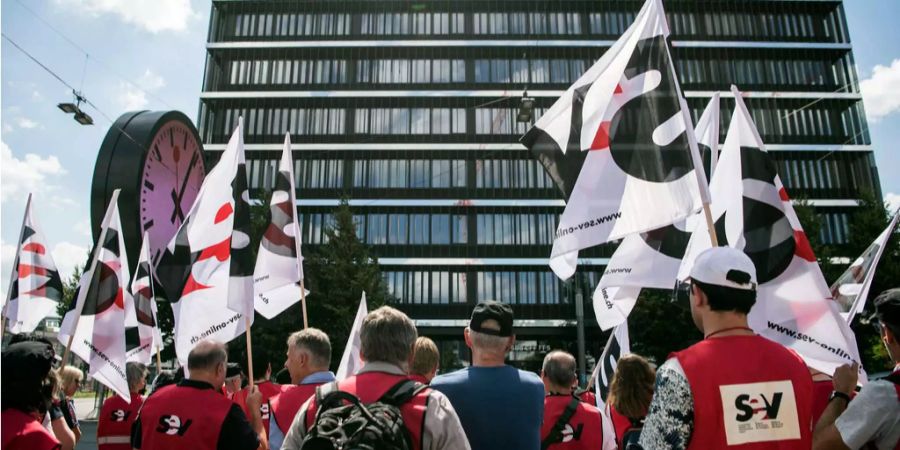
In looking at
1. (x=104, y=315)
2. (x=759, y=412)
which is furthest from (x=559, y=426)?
(x=104, y=315)

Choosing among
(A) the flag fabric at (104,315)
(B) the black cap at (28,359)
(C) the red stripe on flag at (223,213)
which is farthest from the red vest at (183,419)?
(C) the red stripe on flag at (223,213)

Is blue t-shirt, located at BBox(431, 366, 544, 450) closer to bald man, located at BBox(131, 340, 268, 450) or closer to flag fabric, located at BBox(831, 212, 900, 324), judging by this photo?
bald man, located at BBox(131, 340, 268, 450)

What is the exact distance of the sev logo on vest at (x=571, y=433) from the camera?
352 centimetres

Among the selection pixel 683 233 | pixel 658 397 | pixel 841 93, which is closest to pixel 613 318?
pixel 683 233

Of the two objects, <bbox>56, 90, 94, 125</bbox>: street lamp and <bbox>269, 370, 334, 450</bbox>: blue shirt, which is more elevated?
<bbox>56, 90, 94, 125</bbox>: street lamp

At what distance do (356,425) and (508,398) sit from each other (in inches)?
34.2

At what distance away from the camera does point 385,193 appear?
3397cm

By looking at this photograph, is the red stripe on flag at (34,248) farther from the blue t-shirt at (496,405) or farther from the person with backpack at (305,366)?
the blue t-shirt at (496,405)

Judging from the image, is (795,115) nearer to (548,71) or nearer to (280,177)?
(548,71)

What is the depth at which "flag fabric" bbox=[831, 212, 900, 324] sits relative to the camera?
14.1ft

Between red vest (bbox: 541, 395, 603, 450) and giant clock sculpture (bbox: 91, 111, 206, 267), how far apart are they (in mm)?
8599

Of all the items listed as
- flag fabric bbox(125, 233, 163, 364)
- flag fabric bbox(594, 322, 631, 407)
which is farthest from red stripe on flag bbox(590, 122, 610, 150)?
flag fabric bbox(125, 233, 163, 364)

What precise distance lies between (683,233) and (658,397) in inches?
147

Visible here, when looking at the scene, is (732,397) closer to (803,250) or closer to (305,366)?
(803,250)
